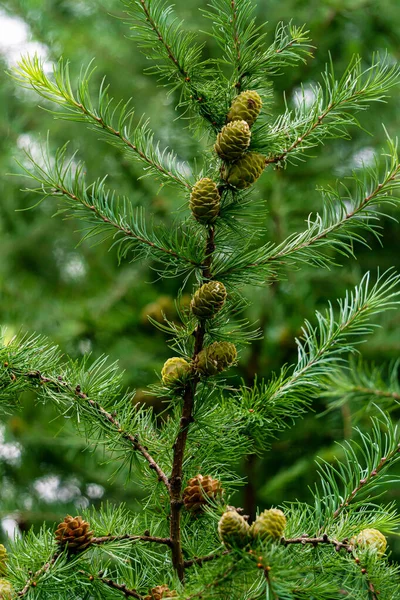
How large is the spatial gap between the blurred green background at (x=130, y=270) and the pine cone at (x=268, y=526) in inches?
37.6

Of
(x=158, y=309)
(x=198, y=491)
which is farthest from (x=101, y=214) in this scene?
(x=158, y=309)

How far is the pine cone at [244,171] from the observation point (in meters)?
0.57

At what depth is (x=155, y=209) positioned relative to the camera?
192 cm

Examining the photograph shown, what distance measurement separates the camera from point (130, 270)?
216 cm

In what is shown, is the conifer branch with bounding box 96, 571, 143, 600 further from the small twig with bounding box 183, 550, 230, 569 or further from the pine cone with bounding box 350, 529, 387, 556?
the pine cone with bounding box 350, 529, 387, 556

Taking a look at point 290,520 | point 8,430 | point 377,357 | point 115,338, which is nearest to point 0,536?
point 8,430

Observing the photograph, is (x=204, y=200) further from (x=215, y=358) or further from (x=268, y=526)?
(x=268, y=526)

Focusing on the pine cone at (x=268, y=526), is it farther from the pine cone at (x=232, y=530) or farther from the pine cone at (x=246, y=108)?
the pine cone at (x=246, y=108)

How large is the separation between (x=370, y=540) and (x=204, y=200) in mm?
269

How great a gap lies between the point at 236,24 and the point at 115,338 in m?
1.36

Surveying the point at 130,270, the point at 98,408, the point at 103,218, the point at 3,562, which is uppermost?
the point at 103,218

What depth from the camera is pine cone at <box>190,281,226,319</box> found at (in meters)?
0.54

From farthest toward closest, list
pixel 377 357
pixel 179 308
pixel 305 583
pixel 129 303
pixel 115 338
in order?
pixel 129 303 < pixel 115 338 < pixel 377 357 < pixel 179 308 < pixel 305 583

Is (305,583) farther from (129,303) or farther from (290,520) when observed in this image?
(129,303)
